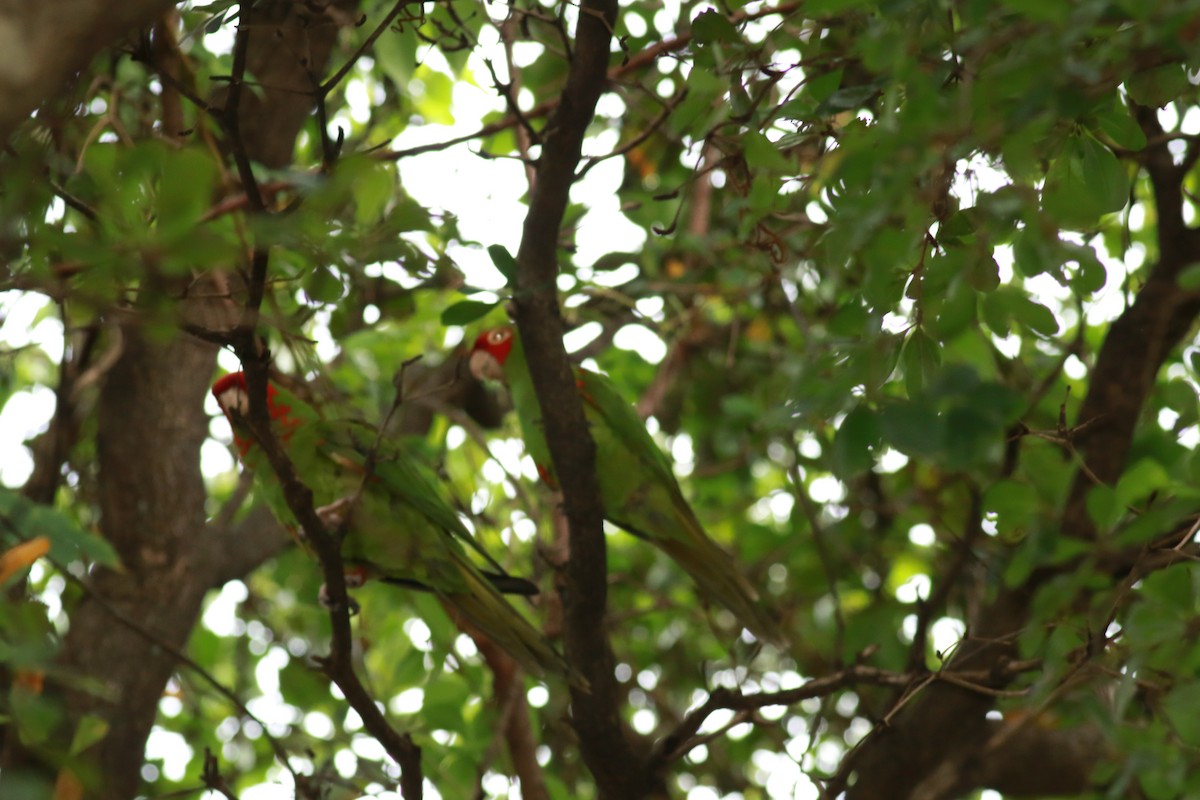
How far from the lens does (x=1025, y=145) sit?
1.16 meters

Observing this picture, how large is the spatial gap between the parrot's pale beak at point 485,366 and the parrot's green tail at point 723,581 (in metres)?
0.74

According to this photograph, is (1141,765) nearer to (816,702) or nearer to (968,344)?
(968,344)

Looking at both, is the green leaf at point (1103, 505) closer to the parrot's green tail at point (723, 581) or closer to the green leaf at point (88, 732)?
the parrot's green tail at point (723, 581)

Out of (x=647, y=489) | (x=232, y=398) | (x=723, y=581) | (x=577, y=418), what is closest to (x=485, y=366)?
(x=647, y=489)

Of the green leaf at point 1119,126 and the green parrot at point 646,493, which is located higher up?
the green parrot at point 646,493

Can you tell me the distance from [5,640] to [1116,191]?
6.08 feet

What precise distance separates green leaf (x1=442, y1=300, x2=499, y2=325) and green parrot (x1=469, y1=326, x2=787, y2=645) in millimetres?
921

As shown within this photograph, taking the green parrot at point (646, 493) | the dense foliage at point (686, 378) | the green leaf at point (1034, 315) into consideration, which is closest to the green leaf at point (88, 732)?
the dense foliage at point (686, 378)

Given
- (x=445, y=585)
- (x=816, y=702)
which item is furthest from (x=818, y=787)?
(x=816, y=702)

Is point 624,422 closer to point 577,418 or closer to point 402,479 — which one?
point 402,479

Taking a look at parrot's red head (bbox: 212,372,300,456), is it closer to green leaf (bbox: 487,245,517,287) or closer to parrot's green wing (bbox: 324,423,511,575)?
parrot's green wing (bbox: 324,423,511,575)

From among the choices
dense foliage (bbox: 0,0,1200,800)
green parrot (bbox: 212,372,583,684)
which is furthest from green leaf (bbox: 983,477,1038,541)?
green parrot (bbox: 212,372,583,684)

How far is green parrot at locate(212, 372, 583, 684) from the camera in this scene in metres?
2.70

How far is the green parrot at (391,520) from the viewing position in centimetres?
270
